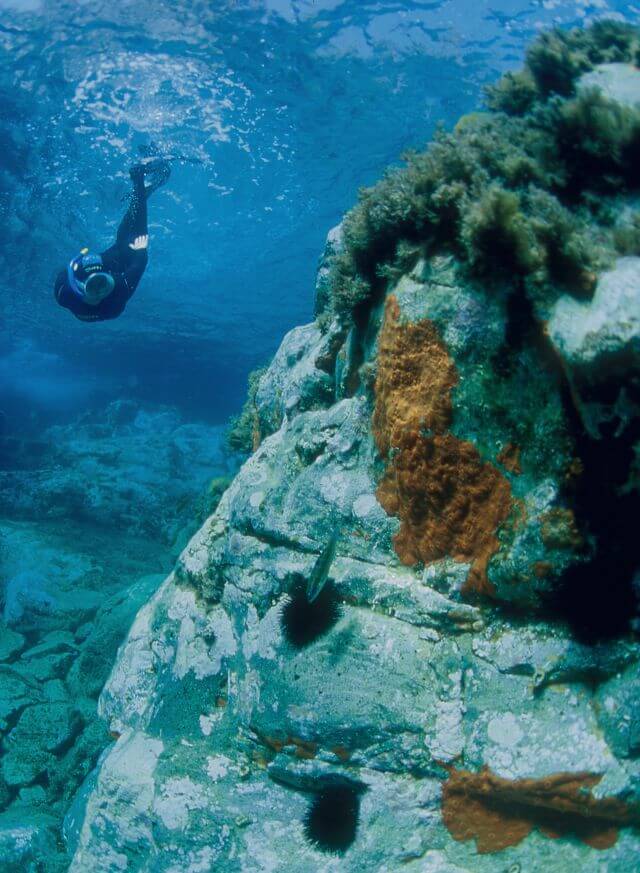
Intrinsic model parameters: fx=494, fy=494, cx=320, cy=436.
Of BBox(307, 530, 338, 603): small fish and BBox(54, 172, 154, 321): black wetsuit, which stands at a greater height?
BBox(54, 172, 154, 321): black wetsuit

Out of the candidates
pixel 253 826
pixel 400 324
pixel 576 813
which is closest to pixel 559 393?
pixel 400 324

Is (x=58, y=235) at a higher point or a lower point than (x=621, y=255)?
higher

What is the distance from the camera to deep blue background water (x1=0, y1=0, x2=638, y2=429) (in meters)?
12.0

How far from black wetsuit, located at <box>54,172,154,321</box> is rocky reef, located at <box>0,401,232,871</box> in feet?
12.5

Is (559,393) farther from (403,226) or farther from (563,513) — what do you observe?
(403,226)

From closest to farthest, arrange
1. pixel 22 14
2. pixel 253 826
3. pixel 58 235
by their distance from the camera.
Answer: pixel 253 826 < pixel 22 14 < pixel 58 235

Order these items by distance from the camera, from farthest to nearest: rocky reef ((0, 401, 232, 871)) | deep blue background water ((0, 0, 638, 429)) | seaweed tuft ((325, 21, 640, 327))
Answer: deep blue background water ((0, 0, 638, 429)) → rocky reef ((0, 401, 232, 871)) → seaweed tuft ((325, 21, 640, 327))

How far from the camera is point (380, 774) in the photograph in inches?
123

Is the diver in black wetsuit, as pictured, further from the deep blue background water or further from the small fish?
the small fish

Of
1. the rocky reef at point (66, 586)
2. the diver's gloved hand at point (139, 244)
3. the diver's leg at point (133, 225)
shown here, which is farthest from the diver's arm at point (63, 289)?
the rocky reef at point (66, 586)

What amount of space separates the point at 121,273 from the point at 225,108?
8.19 m

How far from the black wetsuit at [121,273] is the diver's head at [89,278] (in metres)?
0.10

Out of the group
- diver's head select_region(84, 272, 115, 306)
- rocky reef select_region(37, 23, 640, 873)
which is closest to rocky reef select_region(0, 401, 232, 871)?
rocky reef select_region(37, 23, 640, 873)

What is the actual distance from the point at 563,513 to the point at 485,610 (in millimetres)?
828
